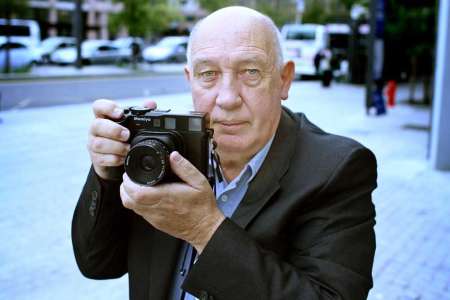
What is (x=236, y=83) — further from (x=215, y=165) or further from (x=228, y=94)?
(x=215, y=165)

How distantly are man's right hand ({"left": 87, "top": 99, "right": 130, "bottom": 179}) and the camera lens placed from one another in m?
0.11

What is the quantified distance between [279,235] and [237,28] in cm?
61

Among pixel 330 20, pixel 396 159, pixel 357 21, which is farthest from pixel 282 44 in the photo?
pixel 330 20

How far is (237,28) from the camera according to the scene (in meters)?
1.62

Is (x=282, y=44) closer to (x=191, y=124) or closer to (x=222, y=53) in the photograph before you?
(x=222, y=53)

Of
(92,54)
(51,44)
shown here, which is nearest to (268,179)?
(92,54)

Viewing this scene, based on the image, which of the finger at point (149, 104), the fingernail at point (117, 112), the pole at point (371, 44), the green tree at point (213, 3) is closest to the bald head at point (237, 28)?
the finger at point (149, 104)

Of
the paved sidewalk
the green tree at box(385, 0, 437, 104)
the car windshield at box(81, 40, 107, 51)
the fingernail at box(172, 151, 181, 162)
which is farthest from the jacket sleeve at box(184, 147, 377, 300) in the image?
the car windshield at box(81, 40, 107, 51)

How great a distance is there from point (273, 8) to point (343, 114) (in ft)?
142

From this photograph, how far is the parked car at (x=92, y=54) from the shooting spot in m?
31.8

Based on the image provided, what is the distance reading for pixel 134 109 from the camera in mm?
1469

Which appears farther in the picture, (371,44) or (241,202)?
(371,44)

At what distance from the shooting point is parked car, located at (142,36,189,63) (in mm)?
36719

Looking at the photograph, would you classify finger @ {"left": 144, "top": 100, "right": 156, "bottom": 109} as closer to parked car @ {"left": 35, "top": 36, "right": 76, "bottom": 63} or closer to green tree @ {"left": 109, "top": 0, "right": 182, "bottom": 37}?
parked car @ {"left": 35, "top": 36, "right": 76, "bottom": 63}
